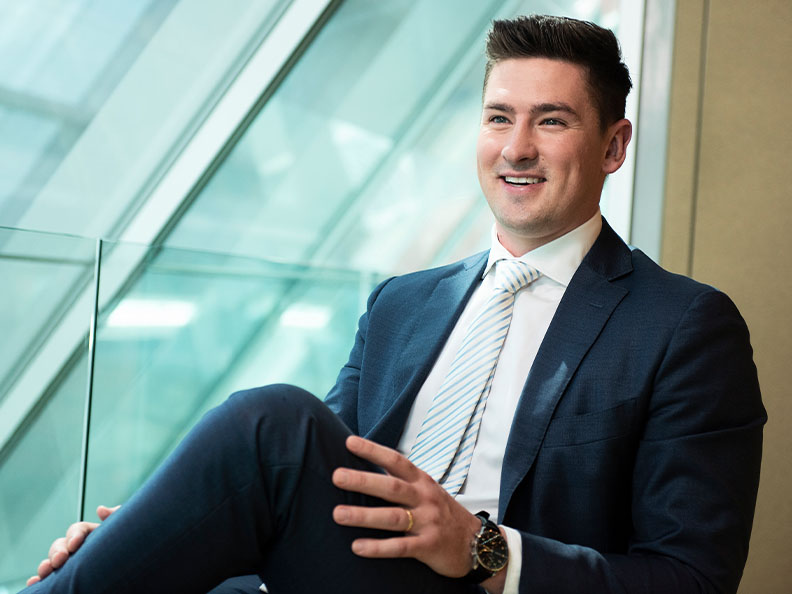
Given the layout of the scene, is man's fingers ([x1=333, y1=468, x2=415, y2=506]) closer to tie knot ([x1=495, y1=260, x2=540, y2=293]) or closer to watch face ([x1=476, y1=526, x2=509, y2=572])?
watch face ([x1=476, y1=526, x2=509, y2=572])

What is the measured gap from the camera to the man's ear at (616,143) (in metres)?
1.50

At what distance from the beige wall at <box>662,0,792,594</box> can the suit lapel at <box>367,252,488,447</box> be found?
1101mm

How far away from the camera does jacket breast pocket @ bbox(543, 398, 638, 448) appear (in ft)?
3.88

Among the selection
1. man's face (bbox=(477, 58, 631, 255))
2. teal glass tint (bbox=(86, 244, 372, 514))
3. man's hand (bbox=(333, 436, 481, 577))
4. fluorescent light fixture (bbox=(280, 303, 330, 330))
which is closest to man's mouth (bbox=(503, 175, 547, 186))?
man's face (bbox=(477, 58, 631, 255))

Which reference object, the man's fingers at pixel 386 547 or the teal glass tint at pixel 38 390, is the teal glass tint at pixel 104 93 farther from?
the man's fingers at pixel 386 547

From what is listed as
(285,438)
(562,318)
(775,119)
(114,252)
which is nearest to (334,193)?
(775,119)

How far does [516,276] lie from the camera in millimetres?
1398

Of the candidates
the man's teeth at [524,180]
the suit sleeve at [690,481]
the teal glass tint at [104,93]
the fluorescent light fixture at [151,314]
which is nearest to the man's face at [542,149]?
the man's teeth at [524,180]

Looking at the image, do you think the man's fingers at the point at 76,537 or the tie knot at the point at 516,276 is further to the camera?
the tie knot at the point at 516,276

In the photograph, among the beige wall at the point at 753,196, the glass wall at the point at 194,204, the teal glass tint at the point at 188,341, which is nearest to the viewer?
the glass wall at the point at 194,204

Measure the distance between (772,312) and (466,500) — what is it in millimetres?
1505

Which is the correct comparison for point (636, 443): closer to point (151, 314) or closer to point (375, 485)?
point (375, 485)

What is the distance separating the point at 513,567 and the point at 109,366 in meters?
1.05

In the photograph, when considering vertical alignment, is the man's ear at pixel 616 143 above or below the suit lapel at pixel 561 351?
above
